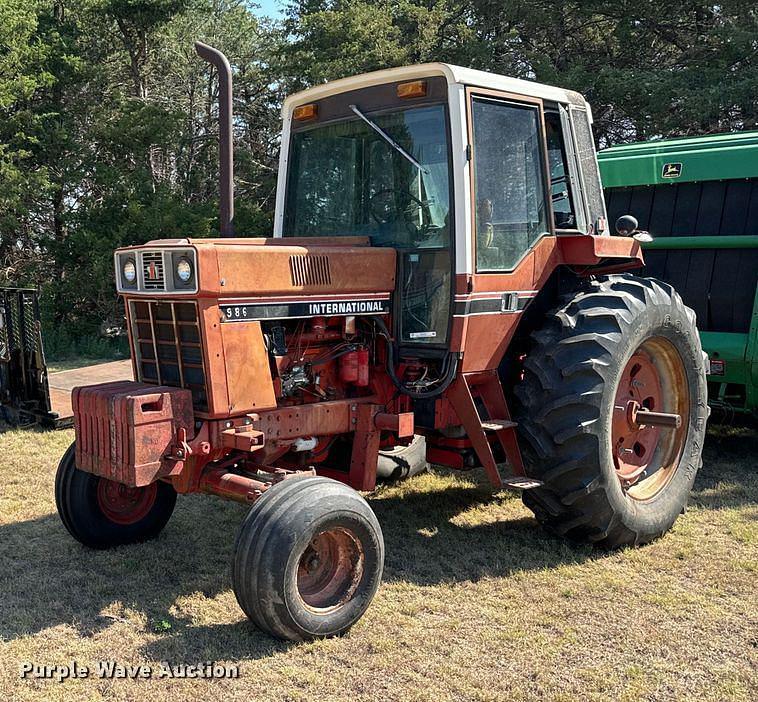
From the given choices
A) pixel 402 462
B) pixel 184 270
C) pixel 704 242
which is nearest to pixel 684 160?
pixel 704 242

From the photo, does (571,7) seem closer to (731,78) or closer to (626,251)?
(731,78)

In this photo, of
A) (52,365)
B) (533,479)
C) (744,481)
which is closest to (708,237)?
(744,481)

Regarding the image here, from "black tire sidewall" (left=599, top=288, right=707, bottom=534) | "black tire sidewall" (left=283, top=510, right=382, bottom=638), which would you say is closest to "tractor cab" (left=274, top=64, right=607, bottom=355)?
"black tire sidewall" (left=599, top=288, right=707, bottom=534)

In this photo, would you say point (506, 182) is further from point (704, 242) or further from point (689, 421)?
point (704, 242)

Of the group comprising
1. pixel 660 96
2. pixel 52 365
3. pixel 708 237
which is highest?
pixel 660 96

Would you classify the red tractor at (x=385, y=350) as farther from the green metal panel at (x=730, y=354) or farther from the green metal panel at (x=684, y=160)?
the green metal panel at (x=684, y=160)

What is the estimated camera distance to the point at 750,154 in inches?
266

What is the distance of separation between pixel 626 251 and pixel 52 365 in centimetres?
1066

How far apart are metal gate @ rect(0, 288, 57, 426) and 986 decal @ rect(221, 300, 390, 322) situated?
4.24 m

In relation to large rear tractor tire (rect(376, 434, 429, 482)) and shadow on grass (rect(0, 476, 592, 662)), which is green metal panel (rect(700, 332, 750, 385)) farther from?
large rear tractor tire (rect(376, 434, 429, 482))

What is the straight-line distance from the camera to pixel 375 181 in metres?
4.75

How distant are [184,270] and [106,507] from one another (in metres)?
1.76

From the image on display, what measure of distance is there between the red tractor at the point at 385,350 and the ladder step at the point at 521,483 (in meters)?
0.02

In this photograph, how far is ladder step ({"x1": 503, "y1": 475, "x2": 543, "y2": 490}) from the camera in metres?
4.44
